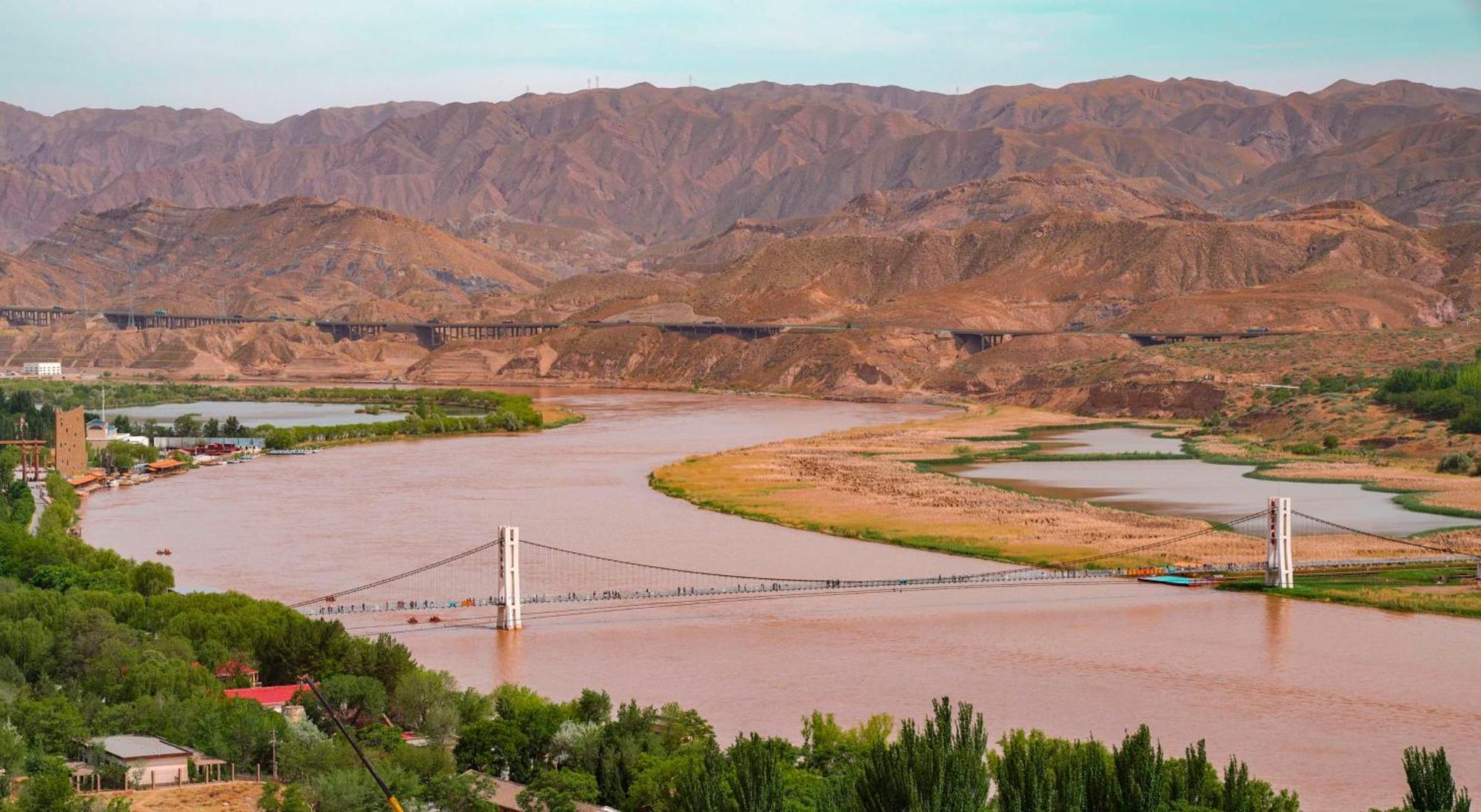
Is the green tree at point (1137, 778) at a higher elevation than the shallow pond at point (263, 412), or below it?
higher

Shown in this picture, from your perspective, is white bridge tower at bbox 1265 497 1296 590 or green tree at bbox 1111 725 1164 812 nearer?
green tree at bbox 1111 725 1164 812

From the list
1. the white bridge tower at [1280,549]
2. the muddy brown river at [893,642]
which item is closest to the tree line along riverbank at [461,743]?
the muddy brown river at [893,642]

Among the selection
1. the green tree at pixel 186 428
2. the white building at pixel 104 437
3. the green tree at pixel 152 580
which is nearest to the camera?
the green tree at pixel 152 580

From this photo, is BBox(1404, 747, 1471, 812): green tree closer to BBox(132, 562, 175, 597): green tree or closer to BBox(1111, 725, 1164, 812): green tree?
BBox(1111, 725, 1164, 812): green tree

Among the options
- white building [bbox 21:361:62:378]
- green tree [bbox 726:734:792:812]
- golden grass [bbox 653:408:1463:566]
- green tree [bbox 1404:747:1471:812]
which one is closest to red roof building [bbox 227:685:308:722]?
green tree [bbox 726:734:792:812]

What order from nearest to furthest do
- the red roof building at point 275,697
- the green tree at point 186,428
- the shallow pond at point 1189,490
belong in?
the red roof building at point 275,697 → the shallow pond at point 1189,490 → the green tree at point 186,428

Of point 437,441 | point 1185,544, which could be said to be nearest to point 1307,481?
point 1185,544

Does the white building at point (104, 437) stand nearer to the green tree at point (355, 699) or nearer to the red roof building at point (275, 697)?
the red roof building at point (275, 697)
